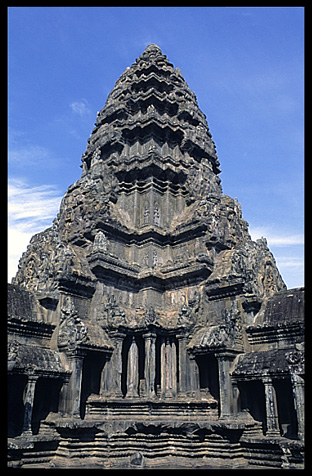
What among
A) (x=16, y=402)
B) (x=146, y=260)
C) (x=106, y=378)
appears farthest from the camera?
(x=146, y=260)

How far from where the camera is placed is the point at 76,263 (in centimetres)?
1448

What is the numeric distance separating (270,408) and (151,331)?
15.3ft

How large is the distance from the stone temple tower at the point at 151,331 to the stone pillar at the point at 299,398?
0.04 meters

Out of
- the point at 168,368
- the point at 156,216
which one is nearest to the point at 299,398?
the point at 168,368

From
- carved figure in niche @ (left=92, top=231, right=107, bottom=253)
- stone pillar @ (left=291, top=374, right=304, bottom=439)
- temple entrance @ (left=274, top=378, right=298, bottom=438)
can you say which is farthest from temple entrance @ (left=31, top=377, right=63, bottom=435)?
stone pillar @ (left=291, top=374, right=304, bottom=439)

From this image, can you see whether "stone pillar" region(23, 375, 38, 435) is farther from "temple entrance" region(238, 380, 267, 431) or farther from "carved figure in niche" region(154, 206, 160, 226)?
"carved figure in niche" region(154, 206, 160, 226)

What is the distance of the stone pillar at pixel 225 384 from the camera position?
12.3m

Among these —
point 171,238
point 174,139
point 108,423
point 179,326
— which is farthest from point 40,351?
point 174,139

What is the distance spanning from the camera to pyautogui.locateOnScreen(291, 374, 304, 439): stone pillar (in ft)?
34.2

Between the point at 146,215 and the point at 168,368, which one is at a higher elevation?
the point at 146,215

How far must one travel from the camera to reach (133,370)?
562 inches

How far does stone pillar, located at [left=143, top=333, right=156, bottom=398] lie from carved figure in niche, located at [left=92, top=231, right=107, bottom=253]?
361 cm

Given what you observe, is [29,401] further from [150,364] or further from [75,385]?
[150,364]
